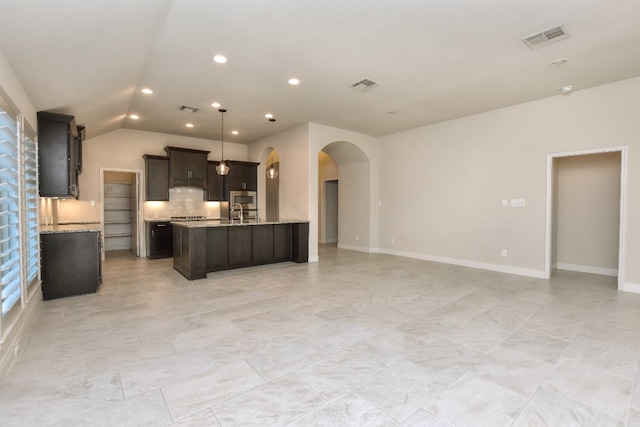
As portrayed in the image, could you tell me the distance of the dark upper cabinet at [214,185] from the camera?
7.96 m

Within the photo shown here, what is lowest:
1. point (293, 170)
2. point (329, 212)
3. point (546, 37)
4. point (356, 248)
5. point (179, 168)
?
point (356, 248)

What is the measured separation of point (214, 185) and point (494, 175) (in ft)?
20.9

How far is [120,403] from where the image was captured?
192cm

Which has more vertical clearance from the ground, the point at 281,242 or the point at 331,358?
the point at 281,242

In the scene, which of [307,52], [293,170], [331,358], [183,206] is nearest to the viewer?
[331,358]

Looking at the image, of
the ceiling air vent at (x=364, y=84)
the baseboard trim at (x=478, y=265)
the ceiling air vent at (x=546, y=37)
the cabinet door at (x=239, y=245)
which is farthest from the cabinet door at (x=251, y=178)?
the ceiling air vent at (x=546, y=37)

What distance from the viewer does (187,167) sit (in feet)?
24.7

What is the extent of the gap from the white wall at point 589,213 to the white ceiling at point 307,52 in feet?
5.15

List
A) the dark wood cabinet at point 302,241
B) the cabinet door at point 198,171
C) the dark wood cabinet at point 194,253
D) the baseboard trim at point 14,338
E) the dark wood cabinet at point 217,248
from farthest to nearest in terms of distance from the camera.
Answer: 1. the cabinet door at point 198,171
2. the dark wood cabinet at point 302,241
3. the dark wood cabinet at point 217,248
4. the dark wood cabinet at point 194,253
5. the baseboard trim at point 14,338

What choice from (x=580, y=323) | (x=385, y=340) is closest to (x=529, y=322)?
(x=580, y=323)

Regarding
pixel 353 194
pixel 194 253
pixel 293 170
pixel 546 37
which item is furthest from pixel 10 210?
pixel 353 194

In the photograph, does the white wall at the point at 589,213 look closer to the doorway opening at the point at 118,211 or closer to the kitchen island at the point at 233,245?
the kitchen island at the point at 233,245

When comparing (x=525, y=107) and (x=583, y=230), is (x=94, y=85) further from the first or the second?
(x=583, y=230)

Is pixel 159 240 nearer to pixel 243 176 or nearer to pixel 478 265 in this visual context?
pixel 243 176
